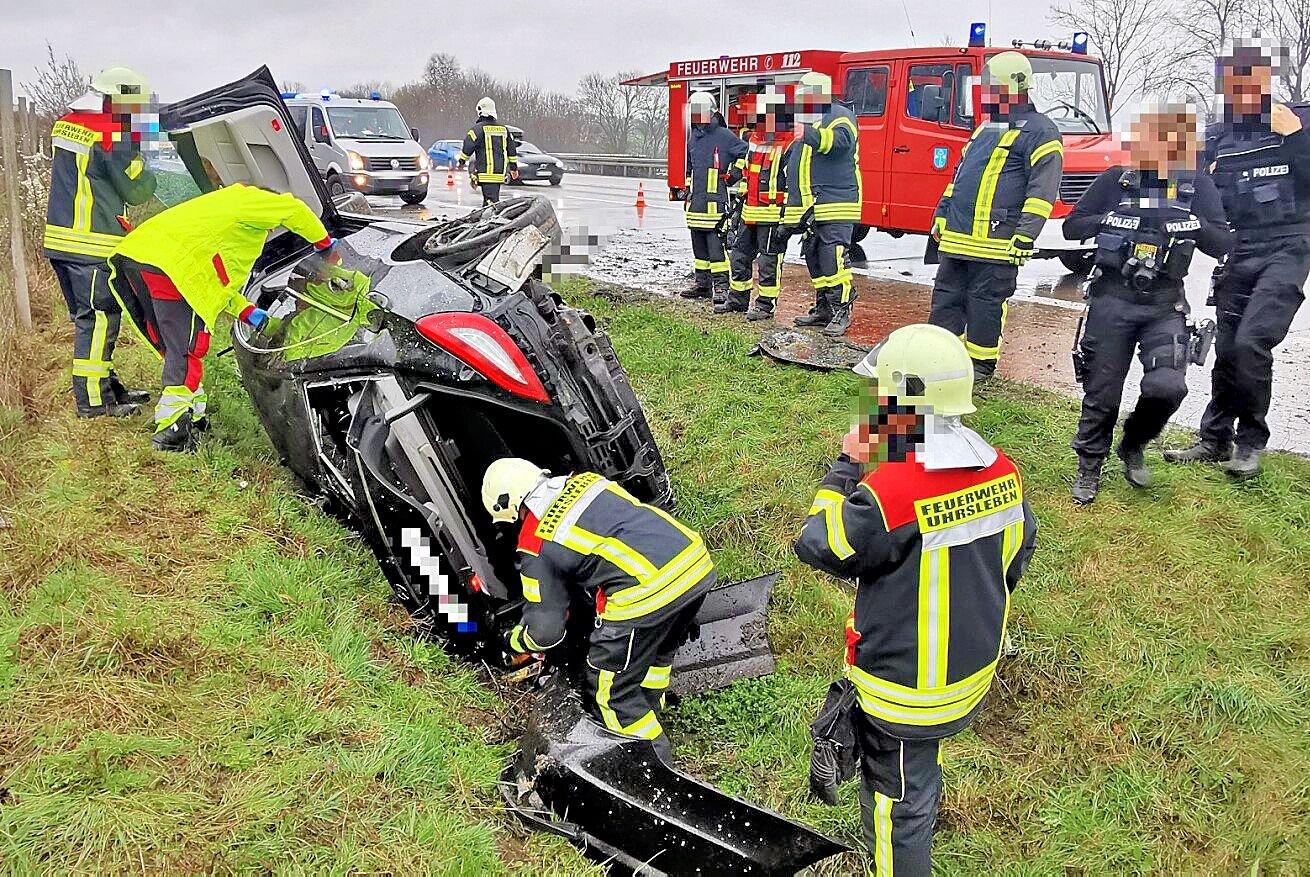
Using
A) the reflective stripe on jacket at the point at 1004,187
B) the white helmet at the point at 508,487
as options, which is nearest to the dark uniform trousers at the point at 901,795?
the white helmet at the point at 508,487

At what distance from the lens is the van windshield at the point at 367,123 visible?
1498 cm

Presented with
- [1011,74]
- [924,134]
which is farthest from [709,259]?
[1011,74]

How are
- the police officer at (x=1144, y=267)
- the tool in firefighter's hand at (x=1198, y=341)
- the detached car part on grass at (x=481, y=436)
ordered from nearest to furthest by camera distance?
the detached car part on grass at (x=481, y=436) < the police officer at (x=1144, y=267) < the tool in firefighter's hand at (x=1198, y=341)

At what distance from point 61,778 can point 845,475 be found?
203 centimetres

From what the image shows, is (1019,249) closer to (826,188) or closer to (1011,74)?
(1011,74)

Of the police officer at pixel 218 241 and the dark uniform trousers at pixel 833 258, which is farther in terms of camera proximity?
the dark uniform trousers at pixel 833 258

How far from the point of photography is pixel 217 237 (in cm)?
361

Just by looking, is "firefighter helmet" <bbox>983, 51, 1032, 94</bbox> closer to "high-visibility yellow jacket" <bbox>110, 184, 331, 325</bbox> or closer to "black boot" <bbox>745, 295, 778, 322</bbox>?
"black boot" <bbox>745, 295, 778, 322</bbox>

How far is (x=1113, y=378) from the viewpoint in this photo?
13.2 feet

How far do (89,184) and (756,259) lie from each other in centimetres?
482

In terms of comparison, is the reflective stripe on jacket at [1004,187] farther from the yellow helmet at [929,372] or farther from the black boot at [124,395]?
the black boot at [124,395]

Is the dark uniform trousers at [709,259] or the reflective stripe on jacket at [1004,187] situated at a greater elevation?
the reflective stripe on jacket at [1004,187]

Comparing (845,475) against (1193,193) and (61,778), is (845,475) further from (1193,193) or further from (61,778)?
(1193,193)

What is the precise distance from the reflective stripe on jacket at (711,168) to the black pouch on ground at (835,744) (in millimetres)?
6153
